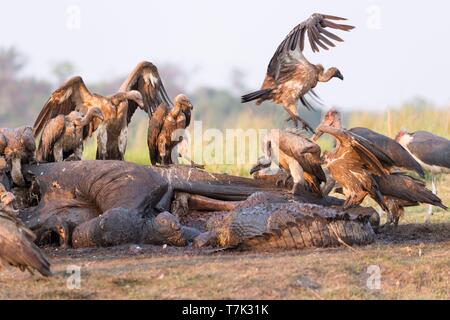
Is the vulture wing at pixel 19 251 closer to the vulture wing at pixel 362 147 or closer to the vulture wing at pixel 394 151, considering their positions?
the vulture wing at pixel 362 147

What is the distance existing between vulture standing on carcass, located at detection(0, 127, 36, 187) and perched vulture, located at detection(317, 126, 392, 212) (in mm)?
2681

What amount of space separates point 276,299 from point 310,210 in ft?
6.61

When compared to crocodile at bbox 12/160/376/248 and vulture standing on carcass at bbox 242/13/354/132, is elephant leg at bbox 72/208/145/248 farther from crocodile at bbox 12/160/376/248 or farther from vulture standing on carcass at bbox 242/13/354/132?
vulture standing on carcass at bbox 242/13/354/132

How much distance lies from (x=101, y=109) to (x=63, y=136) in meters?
0.70

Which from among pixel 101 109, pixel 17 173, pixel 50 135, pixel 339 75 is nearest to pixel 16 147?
pixel 17 173

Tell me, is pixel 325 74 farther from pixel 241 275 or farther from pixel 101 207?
pixel 241 275

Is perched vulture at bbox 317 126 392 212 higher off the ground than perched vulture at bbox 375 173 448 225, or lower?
higher

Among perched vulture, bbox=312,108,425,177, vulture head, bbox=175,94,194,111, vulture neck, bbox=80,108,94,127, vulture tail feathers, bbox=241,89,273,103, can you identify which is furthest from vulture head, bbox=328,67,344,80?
vulture neck, bbox=80,108,94,127

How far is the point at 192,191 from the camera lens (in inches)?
439

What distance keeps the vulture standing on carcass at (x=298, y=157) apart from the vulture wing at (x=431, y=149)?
2990mm

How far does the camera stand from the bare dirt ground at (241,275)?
808 centimetres

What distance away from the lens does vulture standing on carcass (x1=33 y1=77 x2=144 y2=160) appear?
12.1 meters

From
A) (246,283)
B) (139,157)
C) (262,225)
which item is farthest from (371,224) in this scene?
(139,157)

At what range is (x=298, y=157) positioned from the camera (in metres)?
11.0
